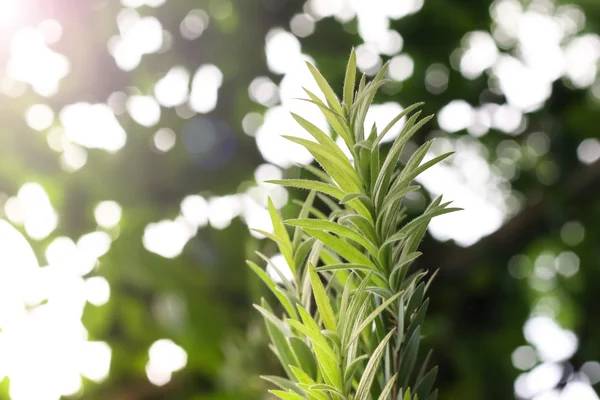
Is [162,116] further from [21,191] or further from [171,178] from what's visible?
[21,191]

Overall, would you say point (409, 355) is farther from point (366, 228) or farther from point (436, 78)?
point (436, 78)

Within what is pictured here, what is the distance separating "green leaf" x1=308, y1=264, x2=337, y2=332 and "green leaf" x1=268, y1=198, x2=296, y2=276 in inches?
1.4

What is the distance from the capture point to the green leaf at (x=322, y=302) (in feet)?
0.40

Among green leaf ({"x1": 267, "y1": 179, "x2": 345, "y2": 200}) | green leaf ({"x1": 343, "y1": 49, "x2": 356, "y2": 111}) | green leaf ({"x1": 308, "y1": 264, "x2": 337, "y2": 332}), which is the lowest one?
green leaf ({"x1": 308, "y1": 264, "x2": 337, "y2": 332})

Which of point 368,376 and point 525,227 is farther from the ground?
point 368,376

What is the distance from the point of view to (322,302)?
Result: 132mm

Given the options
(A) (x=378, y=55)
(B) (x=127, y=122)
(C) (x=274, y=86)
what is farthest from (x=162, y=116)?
(A) (x=378, y=55)

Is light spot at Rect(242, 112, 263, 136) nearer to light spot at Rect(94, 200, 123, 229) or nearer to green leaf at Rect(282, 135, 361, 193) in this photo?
light spot at Rect(94, 200, 123, 229)

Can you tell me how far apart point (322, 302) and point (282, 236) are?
0.13ft

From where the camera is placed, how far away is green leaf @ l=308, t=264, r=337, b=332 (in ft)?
0.40

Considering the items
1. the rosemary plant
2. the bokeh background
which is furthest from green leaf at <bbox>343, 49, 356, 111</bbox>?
the bokeh background

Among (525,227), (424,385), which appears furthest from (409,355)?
(525,227)

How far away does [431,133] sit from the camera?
0.70 meters

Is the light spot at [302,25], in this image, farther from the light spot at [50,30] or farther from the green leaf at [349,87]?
the green leaf at [349,87]
